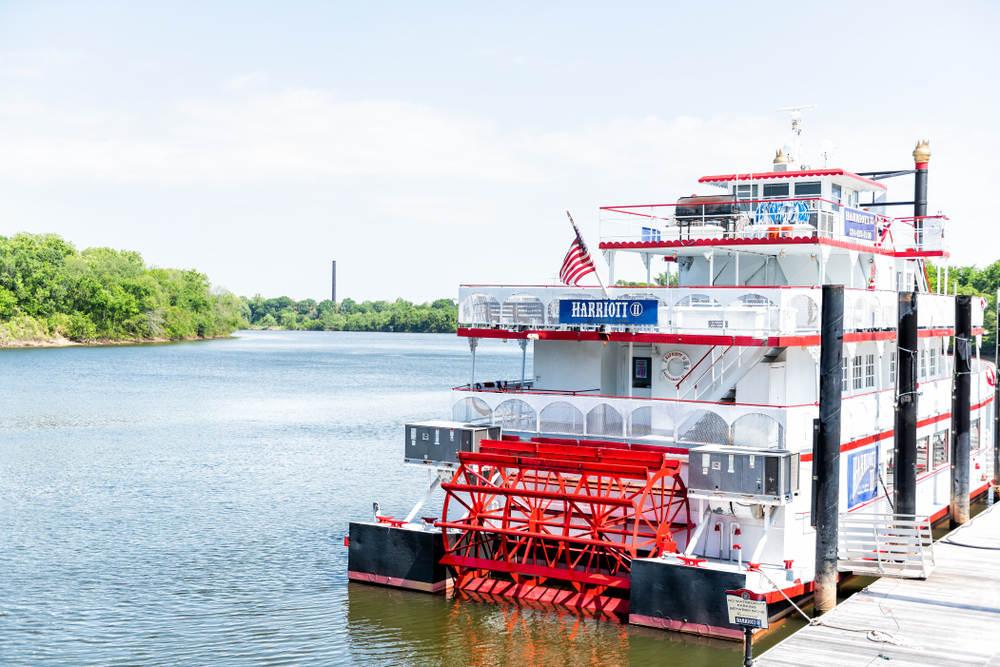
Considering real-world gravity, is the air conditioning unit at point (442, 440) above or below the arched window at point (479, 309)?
below

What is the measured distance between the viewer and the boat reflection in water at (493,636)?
16.6 meters

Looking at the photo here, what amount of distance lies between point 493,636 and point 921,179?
19.3 metres

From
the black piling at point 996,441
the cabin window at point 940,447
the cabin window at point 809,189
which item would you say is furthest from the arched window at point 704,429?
the black piling at point 996,441

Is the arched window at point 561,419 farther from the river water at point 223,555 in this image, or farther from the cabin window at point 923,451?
the cabin window at point 923,451

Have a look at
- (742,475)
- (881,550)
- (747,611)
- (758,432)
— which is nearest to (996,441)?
(881,550)

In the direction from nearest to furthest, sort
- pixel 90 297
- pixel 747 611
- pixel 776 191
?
pixel 747 611
pixel 776 191
pixel 90 297

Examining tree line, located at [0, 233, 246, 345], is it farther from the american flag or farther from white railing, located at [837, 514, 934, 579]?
white railing, located at [837, 514, 934, 579]

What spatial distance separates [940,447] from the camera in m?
26.9

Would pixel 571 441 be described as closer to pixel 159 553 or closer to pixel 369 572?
pixel 369 572

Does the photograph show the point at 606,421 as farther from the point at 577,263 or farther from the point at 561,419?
the point at 577,263

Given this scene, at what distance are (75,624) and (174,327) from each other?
125 m

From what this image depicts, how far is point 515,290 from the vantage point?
2055 cm

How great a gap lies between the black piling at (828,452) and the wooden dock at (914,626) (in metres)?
0.56

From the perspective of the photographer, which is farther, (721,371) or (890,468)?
(890,468)
